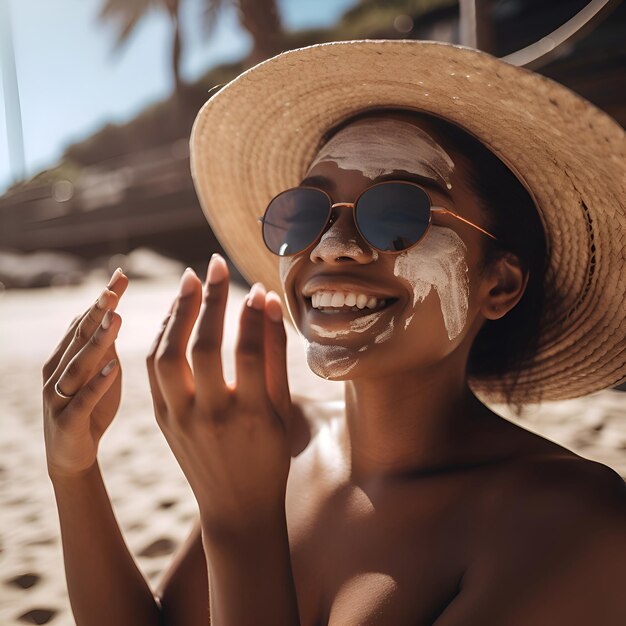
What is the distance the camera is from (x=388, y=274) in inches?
61.0

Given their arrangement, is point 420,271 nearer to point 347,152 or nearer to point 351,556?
point 347,152

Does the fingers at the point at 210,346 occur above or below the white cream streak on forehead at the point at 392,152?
below

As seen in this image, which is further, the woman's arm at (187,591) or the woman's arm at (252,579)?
the woman's arm at (187,591)

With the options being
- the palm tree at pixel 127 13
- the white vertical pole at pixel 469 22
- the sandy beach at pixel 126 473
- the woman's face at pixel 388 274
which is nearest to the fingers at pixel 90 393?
the woman's face at pixel 388 274

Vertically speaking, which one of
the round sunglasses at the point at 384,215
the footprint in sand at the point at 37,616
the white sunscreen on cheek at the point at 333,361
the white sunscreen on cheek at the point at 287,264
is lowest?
the footprint in sand at the point at 37,616

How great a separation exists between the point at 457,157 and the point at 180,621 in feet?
4.81

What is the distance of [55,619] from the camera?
2.39m

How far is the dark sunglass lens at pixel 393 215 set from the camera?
1554mm

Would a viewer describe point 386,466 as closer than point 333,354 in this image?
No

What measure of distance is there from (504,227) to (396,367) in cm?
50

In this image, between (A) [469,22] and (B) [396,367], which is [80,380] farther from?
(A) [469,22]

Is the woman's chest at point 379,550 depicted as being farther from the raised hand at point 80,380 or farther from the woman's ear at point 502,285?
the raised hand at point 80,380

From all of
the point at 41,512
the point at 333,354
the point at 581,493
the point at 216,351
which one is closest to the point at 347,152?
the point at 333,354

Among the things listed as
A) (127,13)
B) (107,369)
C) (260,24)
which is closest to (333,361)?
(107,369)
